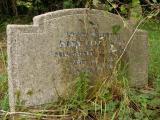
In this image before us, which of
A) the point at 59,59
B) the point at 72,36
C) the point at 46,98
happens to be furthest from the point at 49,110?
the point at 72,36

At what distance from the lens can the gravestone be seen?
4031 millimetres

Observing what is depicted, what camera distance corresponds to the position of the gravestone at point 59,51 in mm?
4031

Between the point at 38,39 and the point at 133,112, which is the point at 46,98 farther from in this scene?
the point at 133,112

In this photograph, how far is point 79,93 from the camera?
420 cm

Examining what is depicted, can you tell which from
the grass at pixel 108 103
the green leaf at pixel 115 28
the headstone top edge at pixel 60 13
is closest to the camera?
the grass at pixel 108 103

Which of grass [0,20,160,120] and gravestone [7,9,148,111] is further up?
gravestone [7,9,148,111]

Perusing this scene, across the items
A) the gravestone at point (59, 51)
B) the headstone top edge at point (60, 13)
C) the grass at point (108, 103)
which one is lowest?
the grass at point (108, 103)

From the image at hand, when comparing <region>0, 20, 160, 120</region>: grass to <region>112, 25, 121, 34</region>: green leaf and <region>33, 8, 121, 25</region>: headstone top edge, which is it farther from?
<region>33, 8, 121, 25</region>: headstone top edge

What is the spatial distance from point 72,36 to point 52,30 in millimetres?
241

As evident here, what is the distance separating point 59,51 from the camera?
14.0 feet

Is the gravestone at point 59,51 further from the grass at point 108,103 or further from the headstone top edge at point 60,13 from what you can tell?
the grass at point 108,103

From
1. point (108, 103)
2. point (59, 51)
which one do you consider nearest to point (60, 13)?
point (59, 51)

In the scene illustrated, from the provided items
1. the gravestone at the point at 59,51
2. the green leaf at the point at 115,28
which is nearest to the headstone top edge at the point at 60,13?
the gravestone at the point at 59,51

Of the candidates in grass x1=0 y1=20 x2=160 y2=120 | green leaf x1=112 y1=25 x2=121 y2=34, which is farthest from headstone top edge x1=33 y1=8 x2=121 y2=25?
grass x1=0 y1=20 x2=160 y2=120
